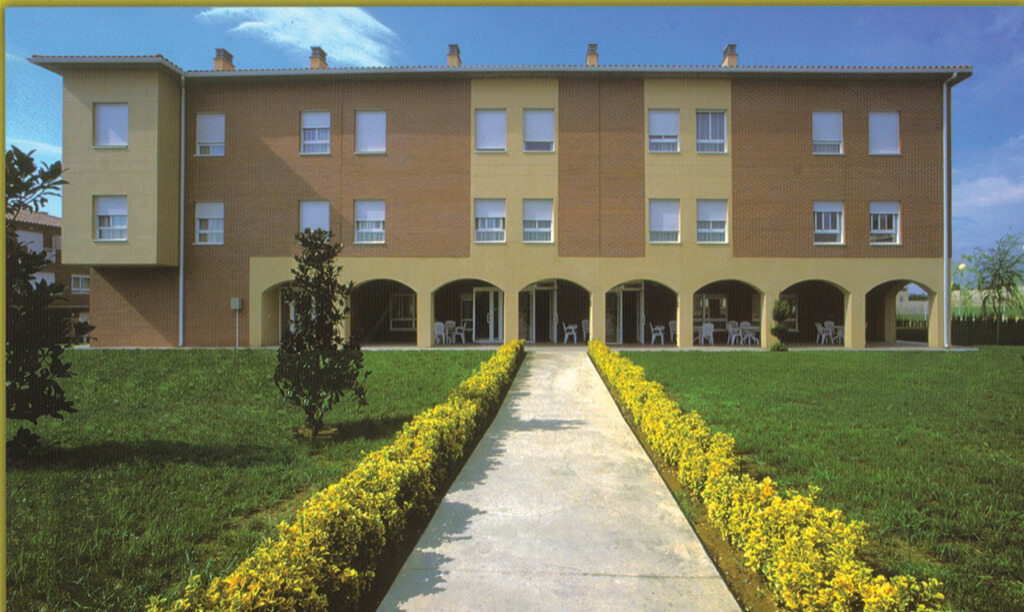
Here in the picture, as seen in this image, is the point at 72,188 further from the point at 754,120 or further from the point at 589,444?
the point at 754,120

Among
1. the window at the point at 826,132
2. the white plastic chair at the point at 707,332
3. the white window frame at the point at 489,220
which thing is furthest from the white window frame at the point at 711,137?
the white window frame at the point at 489,220

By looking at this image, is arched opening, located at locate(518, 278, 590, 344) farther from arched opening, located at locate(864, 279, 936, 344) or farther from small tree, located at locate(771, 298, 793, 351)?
arched opening, located at locate(864, 279, 936, 344)

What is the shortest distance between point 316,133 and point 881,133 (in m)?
17.5

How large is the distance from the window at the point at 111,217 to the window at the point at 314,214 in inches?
194

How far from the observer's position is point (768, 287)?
16906 millimetres

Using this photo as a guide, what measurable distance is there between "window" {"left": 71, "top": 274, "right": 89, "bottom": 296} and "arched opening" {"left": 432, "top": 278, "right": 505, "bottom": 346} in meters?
11.0

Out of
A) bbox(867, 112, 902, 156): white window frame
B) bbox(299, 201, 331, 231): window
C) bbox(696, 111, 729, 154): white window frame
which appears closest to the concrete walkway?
bbox(299, 201, 331, 231): window

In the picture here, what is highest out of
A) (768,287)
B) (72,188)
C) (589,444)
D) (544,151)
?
(544,151)

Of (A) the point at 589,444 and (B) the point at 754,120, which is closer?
(A) the point at 589,444

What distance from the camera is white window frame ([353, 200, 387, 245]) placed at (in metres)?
16.9

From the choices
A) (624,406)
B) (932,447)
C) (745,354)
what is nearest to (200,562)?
(624,406)

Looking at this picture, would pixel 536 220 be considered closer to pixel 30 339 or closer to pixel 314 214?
pixel 314 214

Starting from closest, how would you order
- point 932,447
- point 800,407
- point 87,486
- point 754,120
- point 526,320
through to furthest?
point 87,486
point 932,447
point 800,407
point 754,120
point 526,320

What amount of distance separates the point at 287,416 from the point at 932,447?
25.3 ft
